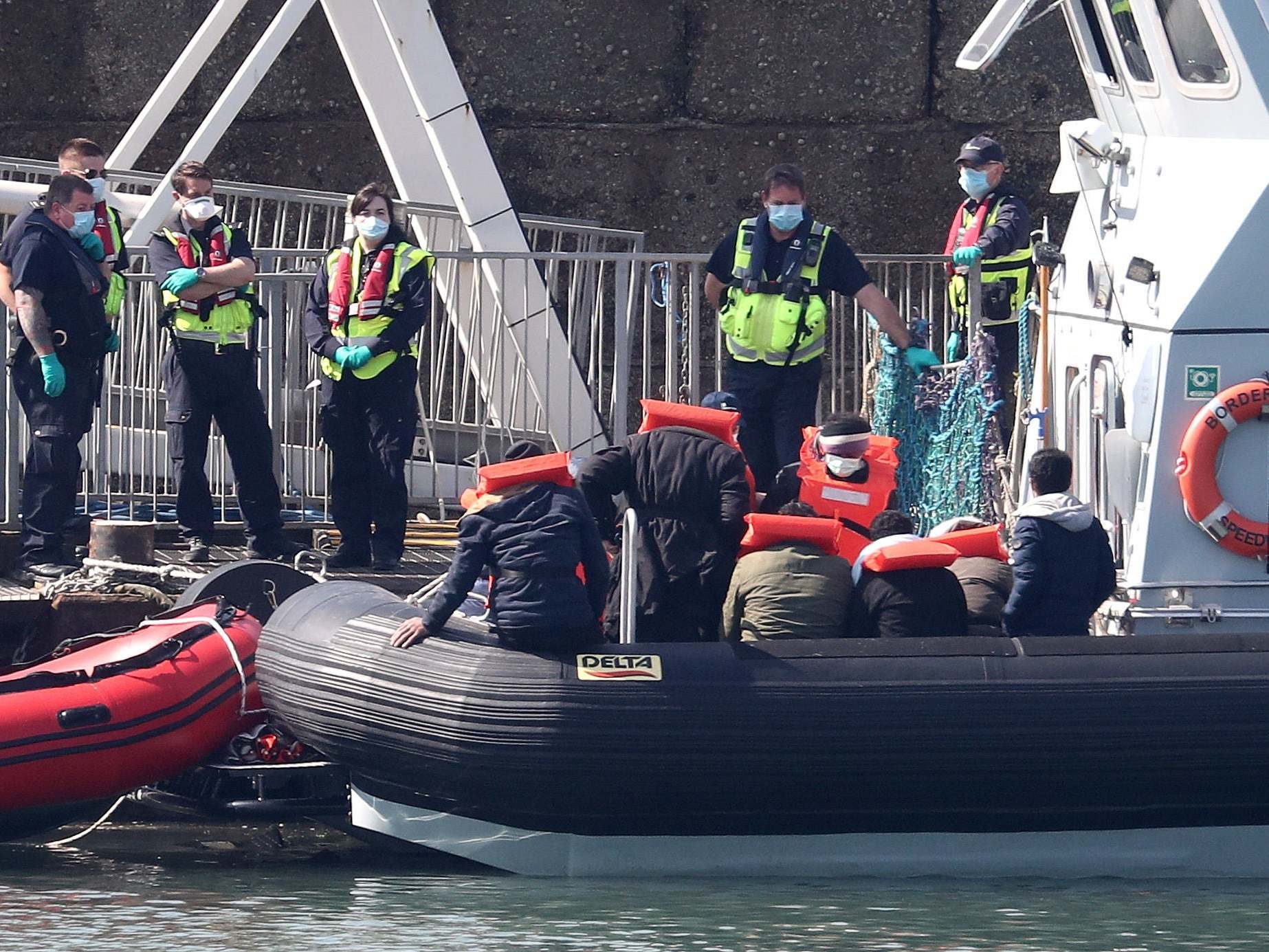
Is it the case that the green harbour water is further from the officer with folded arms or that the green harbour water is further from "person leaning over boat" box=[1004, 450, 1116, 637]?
the officer with folded arms

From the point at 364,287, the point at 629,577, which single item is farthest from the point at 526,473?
the point at 364,287

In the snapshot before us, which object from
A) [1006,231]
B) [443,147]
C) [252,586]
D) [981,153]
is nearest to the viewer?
[252,586]

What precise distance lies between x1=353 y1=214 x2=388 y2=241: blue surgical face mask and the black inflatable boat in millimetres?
2115

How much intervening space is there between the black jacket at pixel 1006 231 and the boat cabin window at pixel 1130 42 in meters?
1.60

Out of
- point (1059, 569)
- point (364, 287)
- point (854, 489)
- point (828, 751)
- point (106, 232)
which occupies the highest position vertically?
point (106, 232)

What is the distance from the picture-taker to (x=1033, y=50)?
12.1 metres

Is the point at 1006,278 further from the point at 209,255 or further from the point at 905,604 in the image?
the point at 209,255

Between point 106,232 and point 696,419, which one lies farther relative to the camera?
point 106,232

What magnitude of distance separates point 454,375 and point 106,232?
1732 millimetres

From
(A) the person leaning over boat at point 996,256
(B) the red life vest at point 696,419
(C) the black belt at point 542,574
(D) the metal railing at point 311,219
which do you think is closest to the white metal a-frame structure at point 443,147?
(D) the metal railing at point 311,219

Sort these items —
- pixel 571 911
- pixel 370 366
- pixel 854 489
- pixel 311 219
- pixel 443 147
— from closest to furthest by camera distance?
pixel 571 911, pixel 854 489, pixel 370 366, pixel 443 147, pixel 311 219

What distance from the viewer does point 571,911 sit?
6059 mm

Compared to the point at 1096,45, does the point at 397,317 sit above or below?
below

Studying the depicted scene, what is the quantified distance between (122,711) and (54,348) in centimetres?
188
